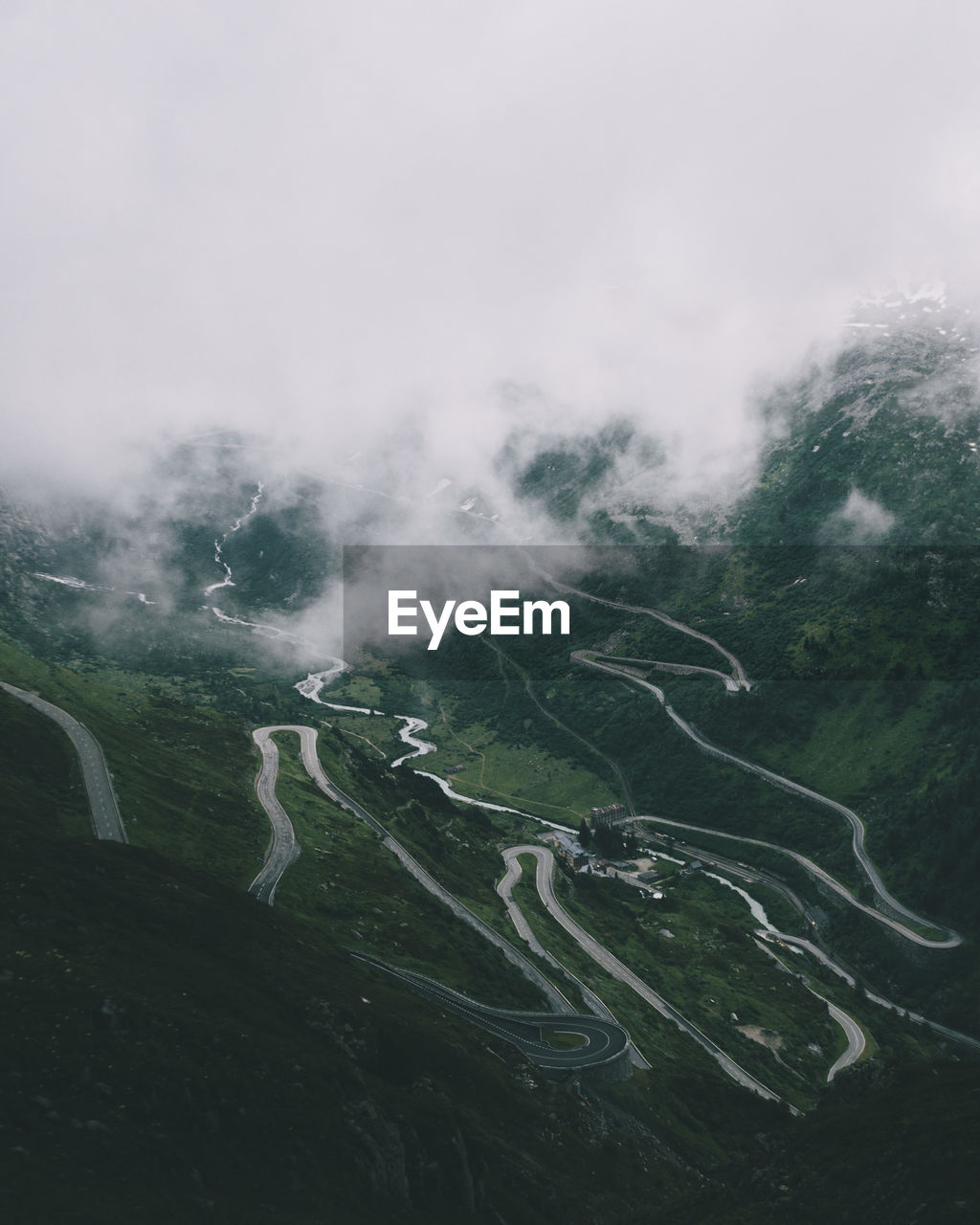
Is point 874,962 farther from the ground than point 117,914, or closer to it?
closer to it

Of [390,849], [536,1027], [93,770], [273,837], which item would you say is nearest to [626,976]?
[536,1027]

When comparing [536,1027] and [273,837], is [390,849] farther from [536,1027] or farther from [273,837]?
[536,1027]

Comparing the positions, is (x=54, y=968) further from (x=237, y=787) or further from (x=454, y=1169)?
(x=237, y=787)

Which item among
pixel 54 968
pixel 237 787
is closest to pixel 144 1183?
pixel 54 968

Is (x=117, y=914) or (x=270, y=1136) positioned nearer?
(x=270, y=1136)

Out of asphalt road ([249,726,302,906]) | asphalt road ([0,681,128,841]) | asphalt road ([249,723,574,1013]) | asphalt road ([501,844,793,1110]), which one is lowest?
asphalt road ([501,844,793,1110])

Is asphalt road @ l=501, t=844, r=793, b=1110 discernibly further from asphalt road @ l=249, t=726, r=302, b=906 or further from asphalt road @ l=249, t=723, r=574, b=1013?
asphalt road @ l=249, t=726, r=302, b=906

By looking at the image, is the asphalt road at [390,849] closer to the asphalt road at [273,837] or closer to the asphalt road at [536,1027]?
the asphalt road at [273,837]

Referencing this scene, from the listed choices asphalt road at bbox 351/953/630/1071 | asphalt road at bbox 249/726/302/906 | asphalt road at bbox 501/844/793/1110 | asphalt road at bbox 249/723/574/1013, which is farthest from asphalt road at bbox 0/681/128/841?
asphalt road at bbox 501/844/793/1110
